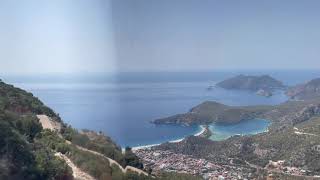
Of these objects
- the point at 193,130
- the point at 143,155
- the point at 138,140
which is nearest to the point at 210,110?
the point at 193,130

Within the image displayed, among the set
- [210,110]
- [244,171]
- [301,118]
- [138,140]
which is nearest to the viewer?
[244,171]

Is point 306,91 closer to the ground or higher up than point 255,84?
higher up

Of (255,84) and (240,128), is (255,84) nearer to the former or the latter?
(255,84)

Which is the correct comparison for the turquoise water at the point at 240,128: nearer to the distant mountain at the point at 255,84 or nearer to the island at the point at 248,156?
the island at the point at 248,156

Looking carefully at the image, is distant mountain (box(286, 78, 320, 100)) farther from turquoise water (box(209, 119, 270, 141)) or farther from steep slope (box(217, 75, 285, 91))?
turquoise water (box(209, 119, 270, 141))

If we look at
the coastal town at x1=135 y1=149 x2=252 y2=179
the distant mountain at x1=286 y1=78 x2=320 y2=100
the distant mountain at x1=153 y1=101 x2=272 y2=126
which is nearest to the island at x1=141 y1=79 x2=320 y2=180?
the coastal town at x1=135 y1=149 x2=252 y2=179

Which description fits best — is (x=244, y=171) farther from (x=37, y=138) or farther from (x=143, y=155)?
(x=37, y=138)

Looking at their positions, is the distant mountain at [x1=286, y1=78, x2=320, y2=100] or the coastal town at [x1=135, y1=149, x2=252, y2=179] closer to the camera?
the coastal town at [x1=135, y1=149, x2=252, y2=179]

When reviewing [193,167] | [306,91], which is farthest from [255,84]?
[193,167]
